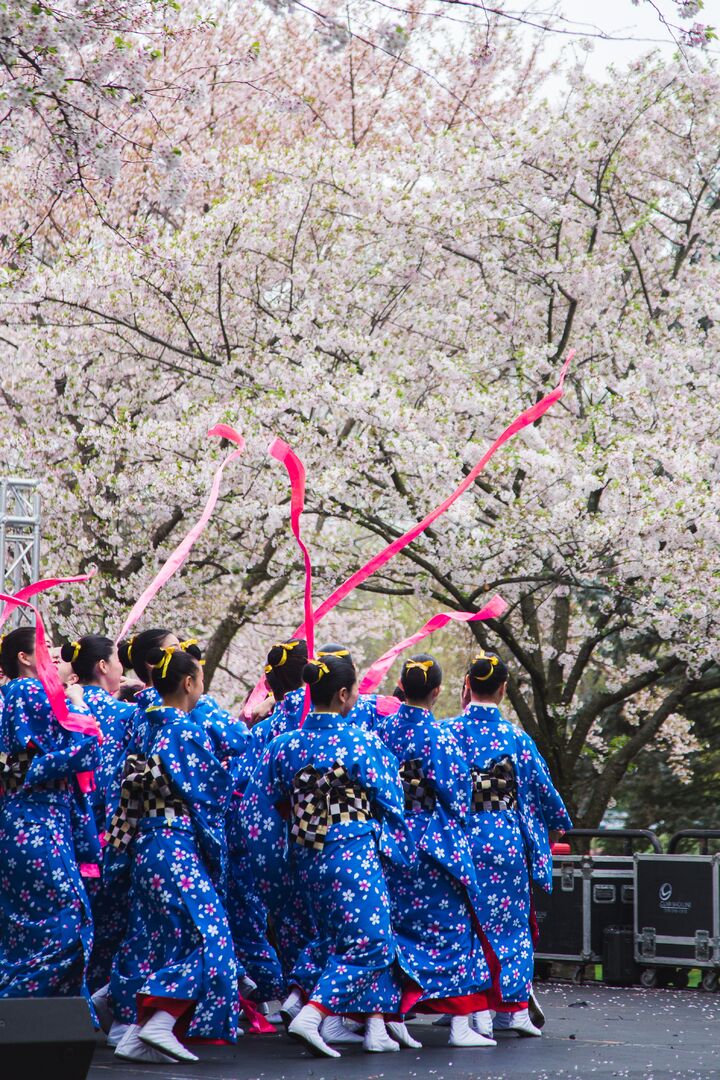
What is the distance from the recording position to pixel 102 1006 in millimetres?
6199

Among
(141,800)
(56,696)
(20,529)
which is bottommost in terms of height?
(141,800)

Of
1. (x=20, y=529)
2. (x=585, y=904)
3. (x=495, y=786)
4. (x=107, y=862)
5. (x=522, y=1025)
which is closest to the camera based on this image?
(x=107, y=862)

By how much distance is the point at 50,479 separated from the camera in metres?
12.2

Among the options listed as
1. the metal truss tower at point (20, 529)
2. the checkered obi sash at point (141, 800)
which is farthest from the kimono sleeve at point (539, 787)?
the metal truss tower at point (20, 529)

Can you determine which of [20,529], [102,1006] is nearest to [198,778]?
[102,1006]

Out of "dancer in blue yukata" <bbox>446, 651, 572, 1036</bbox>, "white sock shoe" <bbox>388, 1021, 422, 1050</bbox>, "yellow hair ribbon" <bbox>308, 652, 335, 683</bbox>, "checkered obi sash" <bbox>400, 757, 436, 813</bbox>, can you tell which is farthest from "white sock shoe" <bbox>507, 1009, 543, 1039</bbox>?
"yellow hair ribbon" <bbox>308, 652, 335, 683</bbox>

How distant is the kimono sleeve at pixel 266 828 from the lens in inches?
232

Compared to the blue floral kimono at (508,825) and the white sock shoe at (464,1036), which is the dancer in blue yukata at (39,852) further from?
the blue floral kimono at (508,825)

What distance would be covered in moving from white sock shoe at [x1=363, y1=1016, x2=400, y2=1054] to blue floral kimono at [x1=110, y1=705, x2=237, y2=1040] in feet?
1.83

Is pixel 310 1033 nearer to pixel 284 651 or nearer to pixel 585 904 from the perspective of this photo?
pixel 284 651

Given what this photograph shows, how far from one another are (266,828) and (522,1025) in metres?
1.44

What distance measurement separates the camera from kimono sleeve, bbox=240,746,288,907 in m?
5.90

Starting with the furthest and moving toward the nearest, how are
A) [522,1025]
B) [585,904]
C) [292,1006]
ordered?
[585,904]
[522,1025]
[292,1006]

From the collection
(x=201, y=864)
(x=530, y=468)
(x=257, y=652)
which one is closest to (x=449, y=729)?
(x=201, y=864)
